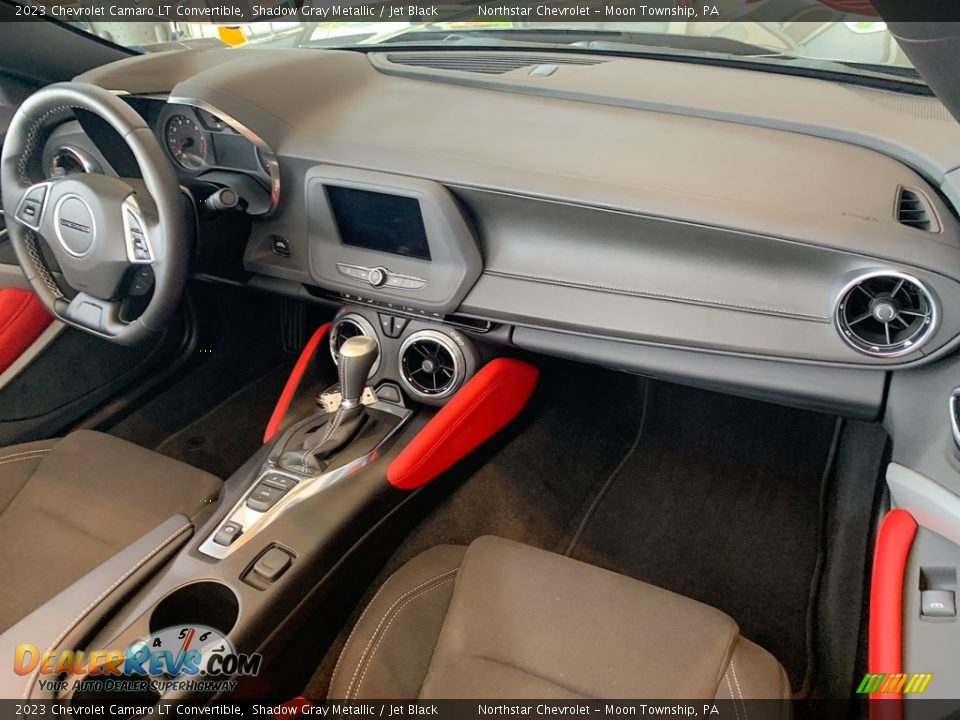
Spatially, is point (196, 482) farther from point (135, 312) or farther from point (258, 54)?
point (258, 54)

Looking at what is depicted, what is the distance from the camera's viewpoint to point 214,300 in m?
1.90

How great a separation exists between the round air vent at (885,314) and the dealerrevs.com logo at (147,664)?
1025 millimetres

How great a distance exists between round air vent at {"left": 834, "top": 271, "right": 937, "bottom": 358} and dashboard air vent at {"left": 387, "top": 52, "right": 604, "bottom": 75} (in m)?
0.73

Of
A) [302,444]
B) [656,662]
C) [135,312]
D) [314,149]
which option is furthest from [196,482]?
[656,662]

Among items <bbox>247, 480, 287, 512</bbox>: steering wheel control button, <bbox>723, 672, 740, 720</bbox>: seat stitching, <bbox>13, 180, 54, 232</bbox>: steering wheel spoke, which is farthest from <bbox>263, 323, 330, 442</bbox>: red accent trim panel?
<bbox>723, 672, 740, 720</bbox>: seat stitching

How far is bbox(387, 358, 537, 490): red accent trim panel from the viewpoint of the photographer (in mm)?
1391

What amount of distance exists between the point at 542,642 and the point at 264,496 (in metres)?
0.55

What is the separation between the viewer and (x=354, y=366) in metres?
1.34

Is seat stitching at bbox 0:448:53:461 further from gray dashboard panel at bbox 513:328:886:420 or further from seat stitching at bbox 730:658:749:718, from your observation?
seat stitching at bbox 730:658:749:718

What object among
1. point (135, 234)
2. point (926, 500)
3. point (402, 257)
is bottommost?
point (926, 500)

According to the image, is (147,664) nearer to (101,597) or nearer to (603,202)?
(101,597)

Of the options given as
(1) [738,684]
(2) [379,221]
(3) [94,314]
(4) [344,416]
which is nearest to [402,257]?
(2) [379,221]

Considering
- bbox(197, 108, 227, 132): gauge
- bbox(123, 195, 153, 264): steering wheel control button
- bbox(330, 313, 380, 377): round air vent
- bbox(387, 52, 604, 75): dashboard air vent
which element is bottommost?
bbox(330, 313, 380, 377): round air vent

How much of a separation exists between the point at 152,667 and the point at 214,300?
112cm
